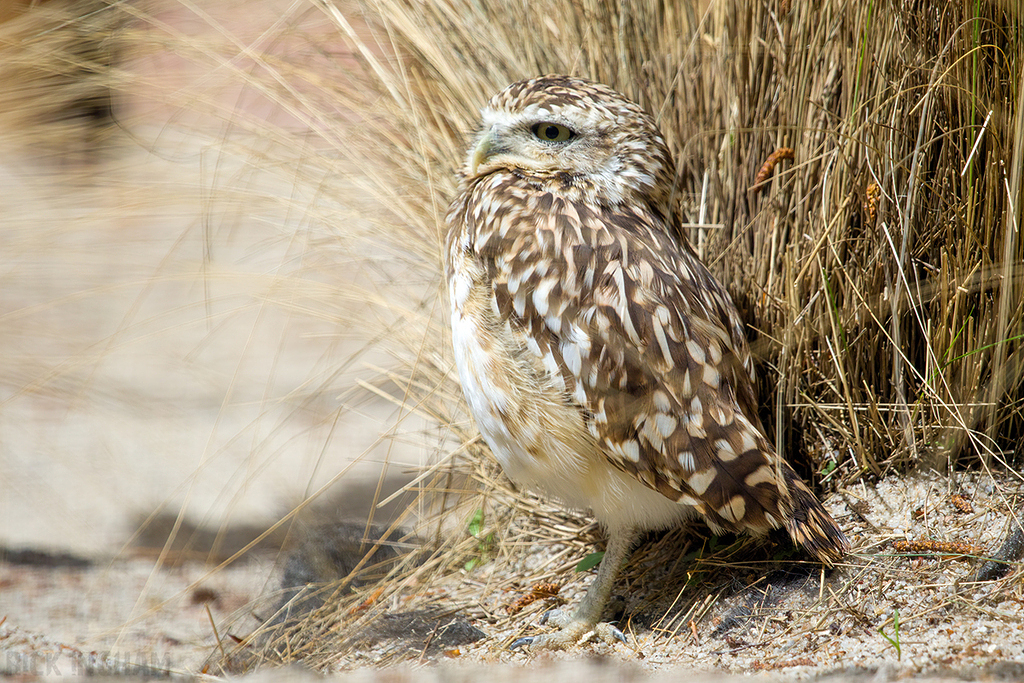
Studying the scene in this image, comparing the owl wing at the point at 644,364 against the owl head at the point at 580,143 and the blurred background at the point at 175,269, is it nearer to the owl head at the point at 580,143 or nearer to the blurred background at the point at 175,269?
the owl head at the point at 580,143

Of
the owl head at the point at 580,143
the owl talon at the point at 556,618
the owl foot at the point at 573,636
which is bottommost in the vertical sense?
the owl talon at the point at 556,618

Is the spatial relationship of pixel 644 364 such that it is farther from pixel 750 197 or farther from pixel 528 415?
pixel 750 197

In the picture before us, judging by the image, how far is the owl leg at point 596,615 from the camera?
215 centimetres

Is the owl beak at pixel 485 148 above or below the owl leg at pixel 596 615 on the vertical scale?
above

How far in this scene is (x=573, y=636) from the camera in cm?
215

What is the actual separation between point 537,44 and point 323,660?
2203 mm

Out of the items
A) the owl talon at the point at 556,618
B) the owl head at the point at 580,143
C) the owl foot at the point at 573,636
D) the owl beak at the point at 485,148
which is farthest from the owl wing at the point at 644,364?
the owl talon at the point at 556,618

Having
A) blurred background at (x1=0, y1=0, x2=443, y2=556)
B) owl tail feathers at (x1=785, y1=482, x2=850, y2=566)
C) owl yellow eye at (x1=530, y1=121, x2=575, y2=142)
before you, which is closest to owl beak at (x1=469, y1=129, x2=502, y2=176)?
owl yellow eye at (x1=530, y1=121, x2=575, y2=142)

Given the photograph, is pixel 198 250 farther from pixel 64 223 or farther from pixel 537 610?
pixel 537 610

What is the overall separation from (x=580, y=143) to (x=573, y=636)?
4.73ft

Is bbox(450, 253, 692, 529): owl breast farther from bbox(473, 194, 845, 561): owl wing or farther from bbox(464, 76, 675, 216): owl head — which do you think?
bbox(464, 76, 675, 216): owl head

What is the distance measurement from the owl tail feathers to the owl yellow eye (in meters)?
1.18

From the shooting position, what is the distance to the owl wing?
74.9 inches

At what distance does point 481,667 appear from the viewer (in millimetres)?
1954
